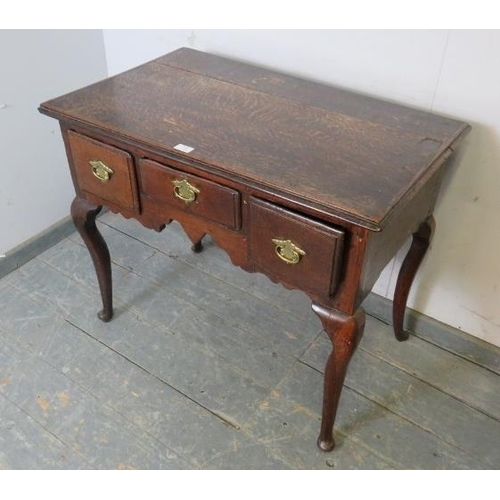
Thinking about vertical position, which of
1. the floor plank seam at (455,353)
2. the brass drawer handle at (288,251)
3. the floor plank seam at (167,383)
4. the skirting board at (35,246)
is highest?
the brass drawer handle at (288,251)

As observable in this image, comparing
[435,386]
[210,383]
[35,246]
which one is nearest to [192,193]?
[210,383]

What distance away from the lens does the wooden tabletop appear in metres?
0.98

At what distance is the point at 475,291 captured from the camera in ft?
A: 4.70

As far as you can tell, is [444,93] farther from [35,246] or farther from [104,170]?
[35,246]

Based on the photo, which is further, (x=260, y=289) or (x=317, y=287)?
(x=260, y=289)

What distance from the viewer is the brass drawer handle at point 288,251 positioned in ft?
3.30

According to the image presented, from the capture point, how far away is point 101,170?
1.24 metres

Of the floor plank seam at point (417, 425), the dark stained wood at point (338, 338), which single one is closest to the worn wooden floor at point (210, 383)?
the floor plank seam at point (417, 425)

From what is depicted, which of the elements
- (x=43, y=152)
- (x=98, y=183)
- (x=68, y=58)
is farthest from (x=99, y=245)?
(x=68, y=58)

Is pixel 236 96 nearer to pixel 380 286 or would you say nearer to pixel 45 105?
pixel 45 105

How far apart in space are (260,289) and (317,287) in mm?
716

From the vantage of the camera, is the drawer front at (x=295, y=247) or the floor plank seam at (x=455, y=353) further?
the floor plank seam at (x=455, y=353)

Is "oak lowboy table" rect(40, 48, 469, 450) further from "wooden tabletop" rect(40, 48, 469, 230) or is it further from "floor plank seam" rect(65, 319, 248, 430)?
"floor plank seam" rect(65, 319, 248, 430)

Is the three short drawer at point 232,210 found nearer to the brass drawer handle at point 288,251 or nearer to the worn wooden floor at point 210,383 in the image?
the brass drawer handle at point 288,251
